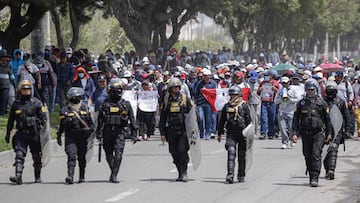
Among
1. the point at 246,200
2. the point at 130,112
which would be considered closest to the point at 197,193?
the point at 246,200

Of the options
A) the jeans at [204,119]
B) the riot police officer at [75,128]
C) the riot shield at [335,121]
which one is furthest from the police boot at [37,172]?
the jeans at [204,119]

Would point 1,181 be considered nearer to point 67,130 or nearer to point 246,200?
point 67,130

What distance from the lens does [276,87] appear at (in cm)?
2486

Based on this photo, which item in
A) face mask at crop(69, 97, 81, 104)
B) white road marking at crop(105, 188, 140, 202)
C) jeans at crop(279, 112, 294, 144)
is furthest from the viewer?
jeans at crop(279, 112, 294, 144)

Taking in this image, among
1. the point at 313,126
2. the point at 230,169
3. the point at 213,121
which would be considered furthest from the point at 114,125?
the point at 213,121

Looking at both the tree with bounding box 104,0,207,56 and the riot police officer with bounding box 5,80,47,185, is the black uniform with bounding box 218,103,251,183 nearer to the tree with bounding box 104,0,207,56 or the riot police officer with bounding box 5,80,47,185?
the riot police officer with bounding box 5,80,47,185

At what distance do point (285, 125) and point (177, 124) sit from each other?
692 cm

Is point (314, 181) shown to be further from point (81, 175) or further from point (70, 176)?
point (70, 176)

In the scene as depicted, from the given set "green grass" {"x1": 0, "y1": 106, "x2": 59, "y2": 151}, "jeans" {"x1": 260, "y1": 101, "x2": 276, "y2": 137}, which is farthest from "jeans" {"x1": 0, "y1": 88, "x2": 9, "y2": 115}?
"jeans" {"x1": 260, "y1": 101, "x2": 276, "y2": 137}

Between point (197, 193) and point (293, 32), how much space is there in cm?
5898

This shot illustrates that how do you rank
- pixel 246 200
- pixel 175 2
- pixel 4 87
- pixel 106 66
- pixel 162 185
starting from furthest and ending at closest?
pixel 175 2 → pixel 106 66 → pixel 4 87 → pixel 162 185 → pixel 246 200

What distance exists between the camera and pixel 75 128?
15.5 meters

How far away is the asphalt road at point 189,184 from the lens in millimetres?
13898

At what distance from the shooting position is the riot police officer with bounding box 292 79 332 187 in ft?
49.9
